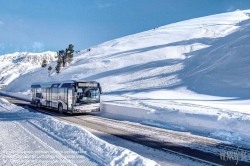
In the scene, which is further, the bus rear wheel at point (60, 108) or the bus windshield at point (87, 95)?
the bus rear wheel at point (60, 108)

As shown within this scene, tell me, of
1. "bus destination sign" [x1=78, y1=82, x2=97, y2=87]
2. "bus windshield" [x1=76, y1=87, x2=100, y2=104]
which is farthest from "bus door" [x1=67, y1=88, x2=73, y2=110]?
"bus destination sign" [x1=78, y1=82, x2=97, y2=87]

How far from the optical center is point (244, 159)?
776 centimetres

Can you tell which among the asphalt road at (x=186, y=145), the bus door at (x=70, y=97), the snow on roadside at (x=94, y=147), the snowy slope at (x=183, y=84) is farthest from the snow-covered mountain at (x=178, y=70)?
the snow on roadside at (x=94, y=147)

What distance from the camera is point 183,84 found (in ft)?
105

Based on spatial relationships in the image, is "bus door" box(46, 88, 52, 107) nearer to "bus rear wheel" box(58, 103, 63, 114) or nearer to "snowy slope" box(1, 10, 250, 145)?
"bus rear wheel" box(58, 103, 63, 114)

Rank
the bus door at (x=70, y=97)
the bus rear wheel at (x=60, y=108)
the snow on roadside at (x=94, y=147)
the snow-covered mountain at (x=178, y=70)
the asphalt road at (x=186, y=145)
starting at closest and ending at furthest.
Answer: the snow on roadside at (x=94, y=147)
the asphalt road at (x=186, y=145)
the bus door at (x=70, y=97)
the bus rear wheel at (x=60, y=108)
the snow-covered mountain at (x=178, y=70)

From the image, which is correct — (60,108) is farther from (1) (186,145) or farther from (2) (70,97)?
(1) (186,145)

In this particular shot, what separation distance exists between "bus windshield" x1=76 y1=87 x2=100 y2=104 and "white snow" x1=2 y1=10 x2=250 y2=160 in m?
1.94

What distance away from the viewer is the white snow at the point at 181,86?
1402cm

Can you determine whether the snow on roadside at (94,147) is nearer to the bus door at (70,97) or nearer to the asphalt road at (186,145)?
the asphalt road at (186,145)

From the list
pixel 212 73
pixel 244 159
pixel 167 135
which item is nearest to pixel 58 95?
pixel 167 135

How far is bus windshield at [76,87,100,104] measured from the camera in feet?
62.2

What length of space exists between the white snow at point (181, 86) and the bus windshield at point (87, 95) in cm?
194

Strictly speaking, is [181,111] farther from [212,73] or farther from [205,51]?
[205,51]
